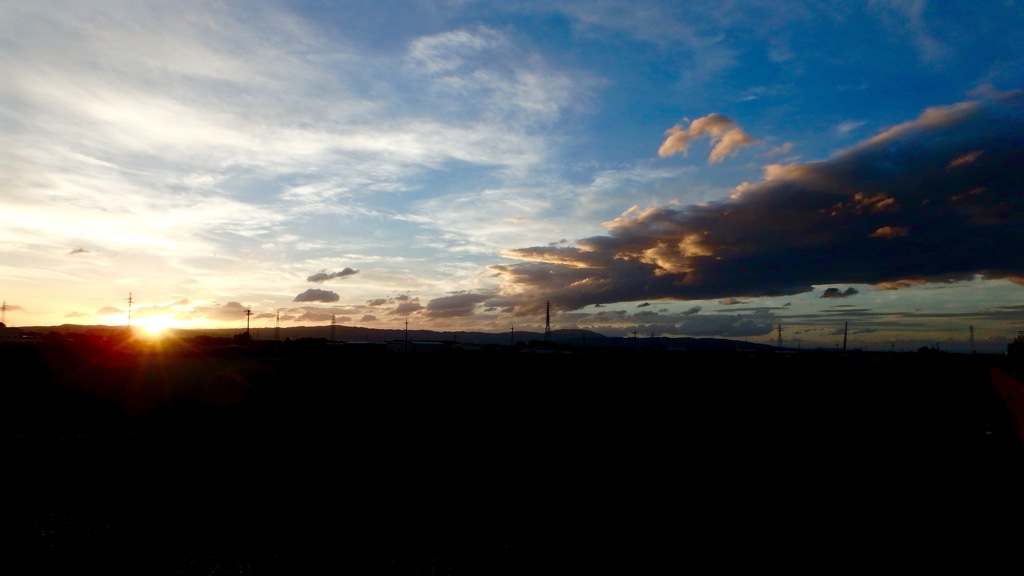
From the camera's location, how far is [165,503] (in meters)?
13.1

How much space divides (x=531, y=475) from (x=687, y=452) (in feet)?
18.6

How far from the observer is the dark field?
10.5 metres

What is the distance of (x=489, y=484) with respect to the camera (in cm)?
1480

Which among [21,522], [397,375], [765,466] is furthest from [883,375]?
[21,522]

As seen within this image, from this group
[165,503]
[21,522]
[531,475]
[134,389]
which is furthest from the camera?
[134,389]

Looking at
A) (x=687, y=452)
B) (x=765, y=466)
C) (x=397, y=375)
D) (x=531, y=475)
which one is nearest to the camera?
(x=531, y=475)

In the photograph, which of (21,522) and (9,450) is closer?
(21,522)

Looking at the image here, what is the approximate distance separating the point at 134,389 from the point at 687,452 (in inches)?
1188

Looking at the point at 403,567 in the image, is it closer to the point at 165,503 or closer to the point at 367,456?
the point at 165,503

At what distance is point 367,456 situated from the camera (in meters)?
17.9

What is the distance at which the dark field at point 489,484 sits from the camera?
1048 cm

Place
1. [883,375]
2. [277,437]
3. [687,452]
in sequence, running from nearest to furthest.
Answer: [687,452], [277,437], [883,375]

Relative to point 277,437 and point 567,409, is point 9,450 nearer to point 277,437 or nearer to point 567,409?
point 277,437

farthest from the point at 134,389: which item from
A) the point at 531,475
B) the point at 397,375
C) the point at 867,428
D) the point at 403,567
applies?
the point at 867,428
